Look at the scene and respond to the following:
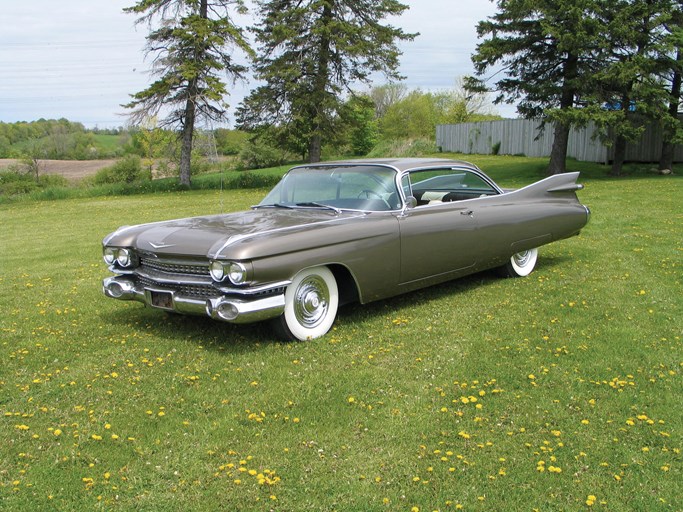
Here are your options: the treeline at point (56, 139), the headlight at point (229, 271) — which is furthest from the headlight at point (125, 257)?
the treeline at point (56, 139)

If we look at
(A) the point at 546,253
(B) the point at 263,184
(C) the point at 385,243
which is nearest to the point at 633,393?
(C) the point at 385,243

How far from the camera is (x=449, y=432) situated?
379 cm

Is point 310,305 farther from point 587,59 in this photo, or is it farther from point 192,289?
point 587,59

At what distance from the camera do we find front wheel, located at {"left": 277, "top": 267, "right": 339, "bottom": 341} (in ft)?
17.4

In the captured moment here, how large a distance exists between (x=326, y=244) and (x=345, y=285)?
0.64 m

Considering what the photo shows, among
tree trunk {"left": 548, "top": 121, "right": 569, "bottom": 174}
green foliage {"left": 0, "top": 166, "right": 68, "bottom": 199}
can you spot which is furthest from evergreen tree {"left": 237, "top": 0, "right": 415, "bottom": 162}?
green foliage {"left": 0, "top": 166, "right": 68, "bottom": 199}

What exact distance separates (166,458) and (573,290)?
494 cm

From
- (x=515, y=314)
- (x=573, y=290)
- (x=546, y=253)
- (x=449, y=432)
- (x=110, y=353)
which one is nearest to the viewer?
(x=449, y=432)

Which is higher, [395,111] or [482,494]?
[395,111]

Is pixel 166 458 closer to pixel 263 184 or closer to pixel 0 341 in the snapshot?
pixel 0 341

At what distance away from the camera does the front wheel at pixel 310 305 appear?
209 inches

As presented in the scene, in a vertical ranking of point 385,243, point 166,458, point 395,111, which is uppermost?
point 395,111

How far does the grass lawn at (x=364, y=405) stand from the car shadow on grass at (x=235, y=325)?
0.11 feet

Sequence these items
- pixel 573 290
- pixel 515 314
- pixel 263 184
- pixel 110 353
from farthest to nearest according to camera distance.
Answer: pixel 263 184
pixel 573 290
pixel 515 314
pixel 110 353
